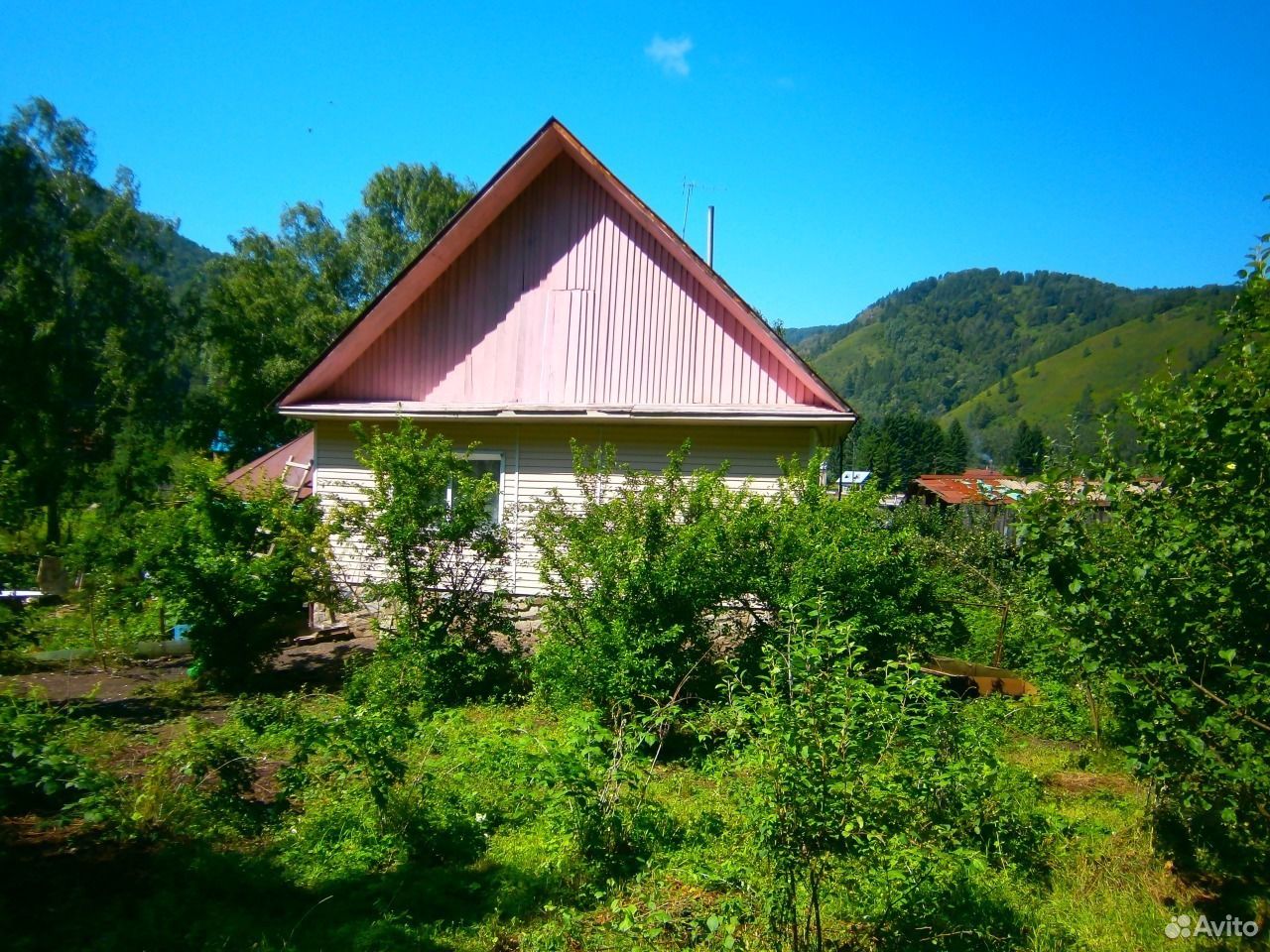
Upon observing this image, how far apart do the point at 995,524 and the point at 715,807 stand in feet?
31.2

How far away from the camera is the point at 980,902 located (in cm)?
450

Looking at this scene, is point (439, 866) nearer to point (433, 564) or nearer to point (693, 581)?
point (693, 581)

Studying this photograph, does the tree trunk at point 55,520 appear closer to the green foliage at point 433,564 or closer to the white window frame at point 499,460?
the white window frame at point 499,460

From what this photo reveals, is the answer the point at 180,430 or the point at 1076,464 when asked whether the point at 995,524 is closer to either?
the point at 1076,464

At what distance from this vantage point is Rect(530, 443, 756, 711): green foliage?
293 inches

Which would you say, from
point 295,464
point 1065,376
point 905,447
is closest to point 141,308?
point 295,464

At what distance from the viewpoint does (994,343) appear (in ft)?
479

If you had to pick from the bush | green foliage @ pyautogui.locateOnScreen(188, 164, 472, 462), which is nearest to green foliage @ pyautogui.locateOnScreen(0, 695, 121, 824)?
the bush

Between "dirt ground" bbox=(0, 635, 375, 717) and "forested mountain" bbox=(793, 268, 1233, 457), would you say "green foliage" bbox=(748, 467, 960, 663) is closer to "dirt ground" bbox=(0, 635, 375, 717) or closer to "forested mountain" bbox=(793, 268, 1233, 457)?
"dirt ground" bbox=(0, 635, 375, 717)

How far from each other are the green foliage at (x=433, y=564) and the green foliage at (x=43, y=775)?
Answer: 4.04 meters

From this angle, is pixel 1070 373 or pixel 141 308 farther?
pixel 1070 373

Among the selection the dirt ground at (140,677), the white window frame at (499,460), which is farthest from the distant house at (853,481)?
the dirt ground at (140,677)

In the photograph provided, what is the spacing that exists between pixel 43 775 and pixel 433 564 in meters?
5.01

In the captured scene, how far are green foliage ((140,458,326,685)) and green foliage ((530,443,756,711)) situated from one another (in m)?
3.56
